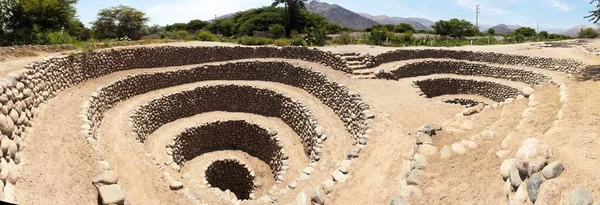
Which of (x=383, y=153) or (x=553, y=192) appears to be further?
(x=383, y=153)

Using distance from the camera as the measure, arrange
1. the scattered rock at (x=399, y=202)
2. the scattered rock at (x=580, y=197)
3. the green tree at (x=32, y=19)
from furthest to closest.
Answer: the green tree at (x=32, y=19)
the scattered rock at (x=399, y=202)
the scattered rock at (x=580, y=197)

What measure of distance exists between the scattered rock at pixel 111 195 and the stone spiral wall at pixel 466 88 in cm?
1926

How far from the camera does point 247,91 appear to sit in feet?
69.0

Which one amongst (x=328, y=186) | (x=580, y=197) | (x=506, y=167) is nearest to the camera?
(x=580, y=197)

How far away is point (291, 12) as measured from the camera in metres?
49.8

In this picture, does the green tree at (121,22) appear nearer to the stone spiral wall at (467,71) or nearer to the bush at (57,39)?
the bush at (57,39)

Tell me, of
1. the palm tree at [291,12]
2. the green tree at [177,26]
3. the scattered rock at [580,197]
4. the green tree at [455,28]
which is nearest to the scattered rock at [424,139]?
the scattered rock at [580,197]

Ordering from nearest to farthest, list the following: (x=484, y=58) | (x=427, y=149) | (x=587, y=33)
→ 1. (x=427, y=149)
2. (x=484, y=58)
3. (x=587, y=33)

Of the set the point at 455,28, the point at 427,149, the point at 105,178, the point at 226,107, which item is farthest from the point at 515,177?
the point at 455,28

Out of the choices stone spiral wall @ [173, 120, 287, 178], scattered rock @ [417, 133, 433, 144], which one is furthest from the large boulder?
stone spiral wall @ [173, 120, 287, 178]

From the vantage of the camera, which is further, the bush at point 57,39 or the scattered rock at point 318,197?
the bush at point 57,39

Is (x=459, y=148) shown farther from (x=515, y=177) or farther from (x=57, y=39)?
(x=57, y=39)

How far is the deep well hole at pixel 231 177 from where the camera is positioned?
17.7m

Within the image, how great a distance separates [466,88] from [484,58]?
4.46 metres
